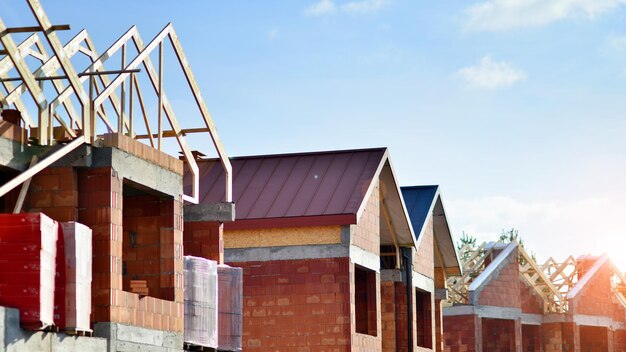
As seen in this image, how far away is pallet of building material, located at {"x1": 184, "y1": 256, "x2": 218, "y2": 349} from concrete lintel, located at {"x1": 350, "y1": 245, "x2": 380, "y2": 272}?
222 inches

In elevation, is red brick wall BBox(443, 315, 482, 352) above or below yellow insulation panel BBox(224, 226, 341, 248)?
below

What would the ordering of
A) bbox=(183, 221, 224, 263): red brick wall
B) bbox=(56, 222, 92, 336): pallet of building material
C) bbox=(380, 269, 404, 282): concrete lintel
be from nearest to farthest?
bbox=(56, 222, 92, 336): pallet of building material
bbox=(183, 221, 224, 263): red brick wall
bbox=(380, 269, 404, 282): concrete lintel

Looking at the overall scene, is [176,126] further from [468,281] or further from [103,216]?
[468,281]

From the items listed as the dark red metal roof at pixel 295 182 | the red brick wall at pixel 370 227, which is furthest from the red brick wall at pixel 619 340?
the dark red metal roof at pixel 295 182

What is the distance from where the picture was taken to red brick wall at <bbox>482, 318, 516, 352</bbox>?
1845 inches

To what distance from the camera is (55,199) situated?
1886 cm

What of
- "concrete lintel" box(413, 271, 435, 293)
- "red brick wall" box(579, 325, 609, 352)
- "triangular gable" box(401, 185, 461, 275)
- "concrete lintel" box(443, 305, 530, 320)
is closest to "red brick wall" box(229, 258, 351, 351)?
"concrete lintel" box(413, 271, 435, 293)

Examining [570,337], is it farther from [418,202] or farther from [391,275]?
[391,275]

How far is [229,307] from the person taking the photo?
23.6 metres

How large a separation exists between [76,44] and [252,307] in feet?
26.6

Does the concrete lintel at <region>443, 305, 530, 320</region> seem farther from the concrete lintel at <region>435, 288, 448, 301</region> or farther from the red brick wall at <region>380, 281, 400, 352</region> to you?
the red brick wall at <region>380, 281, 400, 352</region>

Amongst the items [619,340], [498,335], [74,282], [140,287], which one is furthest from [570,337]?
[74,282]

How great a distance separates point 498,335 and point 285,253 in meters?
22.1

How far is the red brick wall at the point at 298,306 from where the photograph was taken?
27219 millimetres
